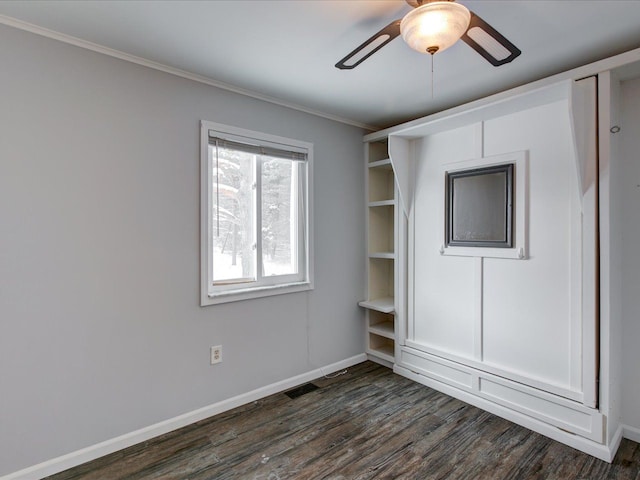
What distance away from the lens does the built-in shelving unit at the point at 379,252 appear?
3.24 m

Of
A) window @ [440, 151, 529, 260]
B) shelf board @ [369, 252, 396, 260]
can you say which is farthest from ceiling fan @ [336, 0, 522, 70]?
shelf board @ [369, 252, 396, 260]

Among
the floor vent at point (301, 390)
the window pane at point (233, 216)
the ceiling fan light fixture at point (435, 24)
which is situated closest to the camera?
the ceiling fan light fixture at point (435, 24)

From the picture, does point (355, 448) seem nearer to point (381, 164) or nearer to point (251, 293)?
point (251, 293)

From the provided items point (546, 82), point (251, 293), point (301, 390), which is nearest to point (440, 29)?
point (546, 82)

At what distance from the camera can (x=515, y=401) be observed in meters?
2.27

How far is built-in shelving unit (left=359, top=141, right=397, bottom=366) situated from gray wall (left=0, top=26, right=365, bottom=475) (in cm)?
115

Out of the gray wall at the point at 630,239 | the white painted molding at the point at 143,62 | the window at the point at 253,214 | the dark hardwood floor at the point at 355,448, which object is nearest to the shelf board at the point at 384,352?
the dark hardwood floor at the point at 355,448

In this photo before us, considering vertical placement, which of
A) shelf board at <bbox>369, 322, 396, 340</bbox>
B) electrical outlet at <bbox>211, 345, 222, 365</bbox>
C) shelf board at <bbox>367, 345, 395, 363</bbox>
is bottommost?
shelf board at <bbox>367, 345, 395, 363</bbox>

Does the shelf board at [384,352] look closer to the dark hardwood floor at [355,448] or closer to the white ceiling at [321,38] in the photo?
the dark hardwood floor at [355,448]

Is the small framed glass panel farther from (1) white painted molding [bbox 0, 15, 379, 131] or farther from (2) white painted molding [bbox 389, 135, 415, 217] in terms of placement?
(1) white painted molding [bbox 0, 15, 379, 131]

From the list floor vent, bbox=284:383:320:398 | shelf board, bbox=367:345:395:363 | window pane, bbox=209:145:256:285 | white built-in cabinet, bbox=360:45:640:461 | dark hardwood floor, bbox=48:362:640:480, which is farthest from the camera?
shelf board, bbox=367:345:395:363

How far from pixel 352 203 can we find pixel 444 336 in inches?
55.5

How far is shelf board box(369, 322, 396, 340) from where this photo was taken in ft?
10.3

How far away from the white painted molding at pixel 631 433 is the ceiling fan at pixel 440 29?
2318 mm
